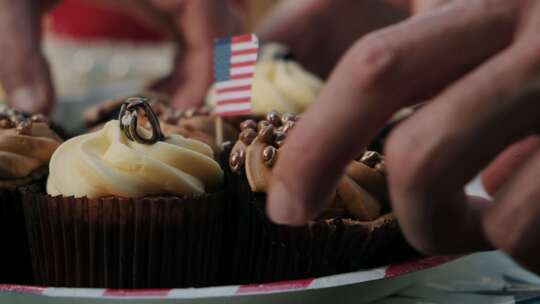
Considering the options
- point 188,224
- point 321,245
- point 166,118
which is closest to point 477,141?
point 321,245

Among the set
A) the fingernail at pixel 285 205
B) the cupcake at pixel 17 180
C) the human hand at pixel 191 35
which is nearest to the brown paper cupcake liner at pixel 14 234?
the cupcake at pixel 17 180

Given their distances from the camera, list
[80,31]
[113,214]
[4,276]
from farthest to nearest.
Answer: [80,31] → [4,276] → [113,214]

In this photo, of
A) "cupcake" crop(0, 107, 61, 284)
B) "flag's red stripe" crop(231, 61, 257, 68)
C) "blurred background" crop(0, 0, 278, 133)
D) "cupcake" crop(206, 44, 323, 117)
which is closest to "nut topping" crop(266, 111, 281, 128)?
"flag's red stripe" crop(231, 61, 257, 68)

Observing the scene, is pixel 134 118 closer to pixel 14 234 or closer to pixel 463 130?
pixel 14 234

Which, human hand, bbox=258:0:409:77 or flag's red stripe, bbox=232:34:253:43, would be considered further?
human hand, bbox=258:0:409:77

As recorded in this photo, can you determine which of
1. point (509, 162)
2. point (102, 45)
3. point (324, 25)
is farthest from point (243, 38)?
point (102, 45)

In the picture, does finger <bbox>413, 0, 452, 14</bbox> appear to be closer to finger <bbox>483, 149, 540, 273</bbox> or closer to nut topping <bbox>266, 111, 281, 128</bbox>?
nut topping <bbox>266, 111, 281, 128</bbox>

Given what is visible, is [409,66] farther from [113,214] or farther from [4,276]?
[4,276]
